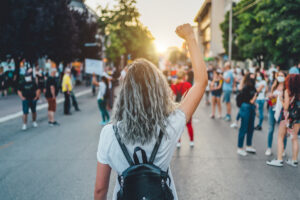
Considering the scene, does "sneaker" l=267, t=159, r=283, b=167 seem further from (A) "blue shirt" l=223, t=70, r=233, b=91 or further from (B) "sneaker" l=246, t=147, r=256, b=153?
(A) "blue shirt" l=223, t=70, r=233, b=91

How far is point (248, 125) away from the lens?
20.5ft

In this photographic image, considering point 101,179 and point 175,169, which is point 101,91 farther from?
point 101,179

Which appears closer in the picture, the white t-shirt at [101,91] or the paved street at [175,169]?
the paved street at [175,169]

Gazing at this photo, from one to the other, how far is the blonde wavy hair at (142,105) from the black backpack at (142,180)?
8cm

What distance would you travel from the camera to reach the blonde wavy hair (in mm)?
1660

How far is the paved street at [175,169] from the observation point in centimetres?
429

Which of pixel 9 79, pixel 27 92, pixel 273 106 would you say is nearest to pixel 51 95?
pixel 27 92

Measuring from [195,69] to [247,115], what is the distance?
15.5ft

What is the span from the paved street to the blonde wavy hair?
2.66 meters

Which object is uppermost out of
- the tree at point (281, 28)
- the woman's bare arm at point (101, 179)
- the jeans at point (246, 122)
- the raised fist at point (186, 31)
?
the tree at point (281, 28)

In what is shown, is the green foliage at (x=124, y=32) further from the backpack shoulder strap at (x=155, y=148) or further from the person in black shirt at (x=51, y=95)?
the backpack shoulder strap at (x=155, y=148)

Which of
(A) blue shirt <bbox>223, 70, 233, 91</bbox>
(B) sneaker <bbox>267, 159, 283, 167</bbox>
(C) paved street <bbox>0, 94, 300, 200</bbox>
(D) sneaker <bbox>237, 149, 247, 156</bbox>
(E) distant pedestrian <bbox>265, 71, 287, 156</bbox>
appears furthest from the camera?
(A) blue shirt <bbox>223, 70, 233, 91</bbox>

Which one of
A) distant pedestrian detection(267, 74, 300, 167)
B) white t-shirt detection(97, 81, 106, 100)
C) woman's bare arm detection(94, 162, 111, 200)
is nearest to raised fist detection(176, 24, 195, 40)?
woman's bare arm detection(94, 162, 111, 200)

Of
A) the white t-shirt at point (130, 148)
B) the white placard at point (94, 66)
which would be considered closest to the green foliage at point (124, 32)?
the white placard at point (94, 66)
